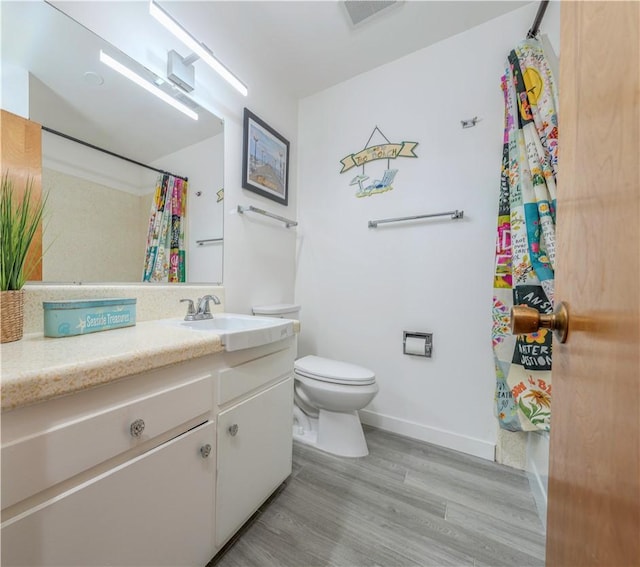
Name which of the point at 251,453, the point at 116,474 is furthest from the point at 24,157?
the point at 251,453

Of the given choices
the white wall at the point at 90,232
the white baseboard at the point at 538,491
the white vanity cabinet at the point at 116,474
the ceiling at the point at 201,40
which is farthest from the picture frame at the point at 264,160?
the white baseboard at the point at 538,491

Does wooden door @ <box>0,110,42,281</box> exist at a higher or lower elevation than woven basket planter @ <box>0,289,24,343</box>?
higher

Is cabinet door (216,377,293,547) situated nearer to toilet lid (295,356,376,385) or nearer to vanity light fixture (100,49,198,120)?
toilet lid (295,356,376,385)

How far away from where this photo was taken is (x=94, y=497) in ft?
1.91

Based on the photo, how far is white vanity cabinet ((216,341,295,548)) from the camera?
0.91 m

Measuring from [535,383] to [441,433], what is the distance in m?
0.67

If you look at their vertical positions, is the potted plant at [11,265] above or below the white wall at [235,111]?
below

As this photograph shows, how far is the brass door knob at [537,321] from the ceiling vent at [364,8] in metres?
1.81

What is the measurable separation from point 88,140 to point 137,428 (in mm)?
1095

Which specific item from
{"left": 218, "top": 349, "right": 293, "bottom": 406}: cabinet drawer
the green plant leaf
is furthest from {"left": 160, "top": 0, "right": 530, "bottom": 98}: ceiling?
{"left": 218, "top": 349, "right": 293, "bottom": 406}: cabinet drawer

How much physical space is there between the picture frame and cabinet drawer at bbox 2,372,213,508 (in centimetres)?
138

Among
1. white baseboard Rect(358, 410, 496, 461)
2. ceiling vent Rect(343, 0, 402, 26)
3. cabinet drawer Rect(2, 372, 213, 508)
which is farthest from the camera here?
white baseboard Rect(358, 410, 496, 461)

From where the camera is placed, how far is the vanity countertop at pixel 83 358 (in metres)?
0.48

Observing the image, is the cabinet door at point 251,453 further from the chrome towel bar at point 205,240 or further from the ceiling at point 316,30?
the ceiling at point 316,30
